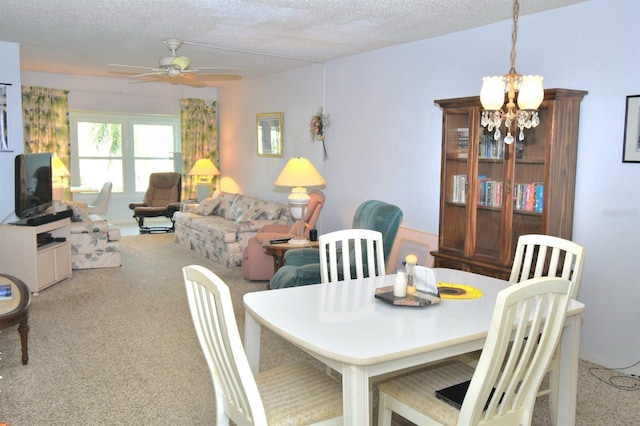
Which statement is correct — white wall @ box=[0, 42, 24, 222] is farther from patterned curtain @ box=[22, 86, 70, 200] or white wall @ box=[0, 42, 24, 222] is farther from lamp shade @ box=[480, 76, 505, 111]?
lamp shade @ box=[480, 76, 505, 111]

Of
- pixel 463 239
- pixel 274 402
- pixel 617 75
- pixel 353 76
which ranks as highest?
pixel 353 76

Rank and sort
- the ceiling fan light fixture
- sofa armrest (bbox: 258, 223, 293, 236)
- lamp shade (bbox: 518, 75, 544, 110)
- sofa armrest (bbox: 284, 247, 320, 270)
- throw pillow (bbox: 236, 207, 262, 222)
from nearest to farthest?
lamp shade (bbox: 518, 75, 544, 110)
the ceiling fan light fixture
sofa armrest (bbox: 284, 247, 320, 270)
sofa armrest (bbox: 258, 223, 293, 236)
throw pillow (bbox: 236, 207, 262, 222)

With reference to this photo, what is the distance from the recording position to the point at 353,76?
597 cm

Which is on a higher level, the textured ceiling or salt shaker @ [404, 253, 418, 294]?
the textured ceiling

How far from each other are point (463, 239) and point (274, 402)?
2.47 metres

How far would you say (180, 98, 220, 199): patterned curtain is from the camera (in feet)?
29.9

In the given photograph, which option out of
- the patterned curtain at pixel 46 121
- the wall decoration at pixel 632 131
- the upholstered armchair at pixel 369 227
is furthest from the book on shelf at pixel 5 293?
the patterned curtain at pixel 46 121

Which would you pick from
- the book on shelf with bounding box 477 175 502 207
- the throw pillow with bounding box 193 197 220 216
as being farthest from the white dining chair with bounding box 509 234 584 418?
the throw pillow with bounding box 193 197 220 216

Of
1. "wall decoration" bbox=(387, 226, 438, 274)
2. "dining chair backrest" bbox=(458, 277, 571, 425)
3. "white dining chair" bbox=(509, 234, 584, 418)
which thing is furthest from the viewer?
"wall decoration" bbox=(387, 226, 438, 274)

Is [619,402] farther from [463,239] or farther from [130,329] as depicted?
[130,329]

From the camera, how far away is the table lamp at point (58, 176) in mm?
7754

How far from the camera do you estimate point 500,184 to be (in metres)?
3.93

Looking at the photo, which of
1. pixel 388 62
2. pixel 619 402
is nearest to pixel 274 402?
pixel 619 402

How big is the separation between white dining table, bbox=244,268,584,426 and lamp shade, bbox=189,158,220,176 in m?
6.15
